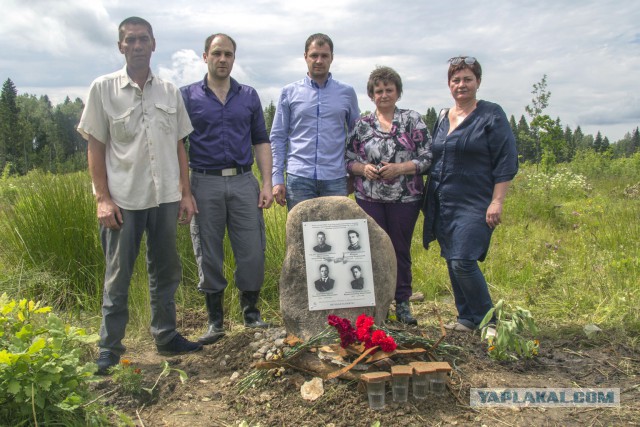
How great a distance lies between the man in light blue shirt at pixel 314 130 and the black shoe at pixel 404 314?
108cm

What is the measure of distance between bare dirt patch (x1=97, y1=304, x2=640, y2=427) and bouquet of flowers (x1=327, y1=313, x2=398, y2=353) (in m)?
→ 0.25

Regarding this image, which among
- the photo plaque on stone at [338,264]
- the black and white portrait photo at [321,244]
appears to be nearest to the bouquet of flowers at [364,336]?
the photo plaque on stone at [338,264]

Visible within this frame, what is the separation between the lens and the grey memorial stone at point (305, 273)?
3.70 meters

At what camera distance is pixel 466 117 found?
12.6ft

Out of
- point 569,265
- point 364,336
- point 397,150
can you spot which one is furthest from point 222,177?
point 569,265

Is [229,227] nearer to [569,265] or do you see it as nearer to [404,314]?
[404,314]

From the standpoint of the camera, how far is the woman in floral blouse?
400 cm

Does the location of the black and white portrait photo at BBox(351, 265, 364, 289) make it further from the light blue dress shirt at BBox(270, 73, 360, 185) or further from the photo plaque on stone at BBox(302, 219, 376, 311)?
the light blue dress shirt at BBox(270, 73, 360, 185)

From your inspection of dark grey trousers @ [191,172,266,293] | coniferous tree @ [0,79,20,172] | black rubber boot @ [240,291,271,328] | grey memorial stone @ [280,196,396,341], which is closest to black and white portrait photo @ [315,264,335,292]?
grey memorial stone @ [280,196,396,341]

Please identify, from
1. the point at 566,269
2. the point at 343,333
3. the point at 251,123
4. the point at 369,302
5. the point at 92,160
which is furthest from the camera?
the point at 566,269

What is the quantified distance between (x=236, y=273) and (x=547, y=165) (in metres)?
10.7

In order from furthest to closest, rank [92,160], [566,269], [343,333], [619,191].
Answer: [619,191], [566,269], [92,160], [343,333]

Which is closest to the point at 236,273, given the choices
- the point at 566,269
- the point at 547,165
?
the point at 566,269

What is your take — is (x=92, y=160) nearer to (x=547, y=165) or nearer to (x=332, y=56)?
(x=332, y=56)
